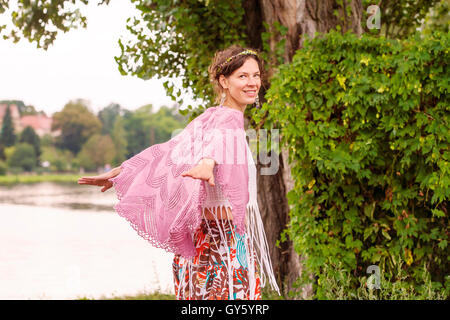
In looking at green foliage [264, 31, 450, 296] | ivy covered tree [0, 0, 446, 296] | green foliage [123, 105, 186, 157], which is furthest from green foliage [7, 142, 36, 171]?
green foliage [264, 31, 450, 296]

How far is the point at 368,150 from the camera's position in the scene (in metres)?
4.44

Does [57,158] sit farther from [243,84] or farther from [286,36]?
[243,84]

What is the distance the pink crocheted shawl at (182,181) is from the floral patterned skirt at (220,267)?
0.07 meters

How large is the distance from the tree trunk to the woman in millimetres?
2524

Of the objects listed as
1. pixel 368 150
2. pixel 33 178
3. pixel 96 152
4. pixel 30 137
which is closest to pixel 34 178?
pixel 33 178

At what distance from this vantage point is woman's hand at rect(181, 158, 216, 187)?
6.82 ft

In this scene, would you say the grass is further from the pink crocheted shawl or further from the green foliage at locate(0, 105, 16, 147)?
the pink crocheted shawl

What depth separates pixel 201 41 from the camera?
5.89m

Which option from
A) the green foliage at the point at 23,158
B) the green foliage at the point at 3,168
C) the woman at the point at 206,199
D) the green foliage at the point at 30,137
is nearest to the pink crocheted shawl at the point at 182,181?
the woman at the point at 206,199

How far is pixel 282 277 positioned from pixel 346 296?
1.57 m

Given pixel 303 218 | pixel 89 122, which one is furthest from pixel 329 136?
pixel 89 122

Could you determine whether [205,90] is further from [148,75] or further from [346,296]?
[346,296]

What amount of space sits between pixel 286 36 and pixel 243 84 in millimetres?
3193

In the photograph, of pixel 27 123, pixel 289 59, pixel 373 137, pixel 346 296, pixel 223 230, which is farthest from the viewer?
pixel 27 123
